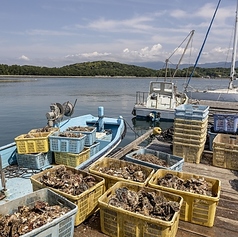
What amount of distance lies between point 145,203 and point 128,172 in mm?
906

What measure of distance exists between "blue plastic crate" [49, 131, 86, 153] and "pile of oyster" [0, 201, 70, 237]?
7.83 feet

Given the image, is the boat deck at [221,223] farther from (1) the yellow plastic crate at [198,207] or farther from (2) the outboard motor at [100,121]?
(2) the outboard motor at [100,121]

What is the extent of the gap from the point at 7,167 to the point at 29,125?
10.2 meters

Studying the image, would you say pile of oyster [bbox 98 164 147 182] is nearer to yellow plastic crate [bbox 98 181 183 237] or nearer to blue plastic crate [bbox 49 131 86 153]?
yellow plastic crate [bbox 98 181 183 237]

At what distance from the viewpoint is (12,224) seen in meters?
2.21

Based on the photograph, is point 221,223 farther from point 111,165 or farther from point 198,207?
point 111,165

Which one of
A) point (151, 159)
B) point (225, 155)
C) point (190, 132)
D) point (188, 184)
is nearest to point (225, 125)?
point (225, 155)

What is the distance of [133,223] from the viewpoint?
7.79 feet

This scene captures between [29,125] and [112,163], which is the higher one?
[112,163]

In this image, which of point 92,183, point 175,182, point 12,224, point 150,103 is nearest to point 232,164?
point 175,182

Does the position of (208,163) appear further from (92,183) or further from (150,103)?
(150,103)

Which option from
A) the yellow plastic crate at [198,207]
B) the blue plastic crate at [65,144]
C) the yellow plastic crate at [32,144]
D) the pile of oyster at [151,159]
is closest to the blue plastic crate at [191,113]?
the pile of oyster at [151,159]

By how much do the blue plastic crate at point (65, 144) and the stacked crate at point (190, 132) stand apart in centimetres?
212

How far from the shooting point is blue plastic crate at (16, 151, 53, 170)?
4.96m
